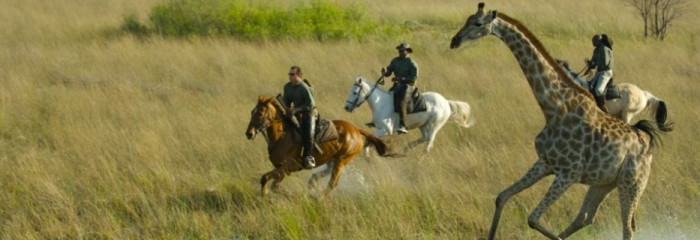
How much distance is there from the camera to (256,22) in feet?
71.0

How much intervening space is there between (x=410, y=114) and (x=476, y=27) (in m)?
5.06

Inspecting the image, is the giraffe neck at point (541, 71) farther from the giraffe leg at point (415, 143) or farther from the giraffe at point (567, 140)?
the giraffe leg at point (415, 143)

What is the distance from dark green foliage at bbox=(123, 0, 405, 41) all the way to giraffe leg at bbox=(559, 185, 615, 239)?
45.2 feet

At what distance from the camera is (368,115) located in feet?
45.6

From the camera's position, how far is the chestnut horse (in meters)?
8.77

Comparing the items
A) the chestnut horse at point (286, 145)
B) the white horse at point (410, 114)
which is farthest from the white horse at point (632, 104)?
the chestnut horse at point (286, 145)

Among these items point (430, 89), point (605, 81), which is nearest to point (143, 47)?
point (430, 89)

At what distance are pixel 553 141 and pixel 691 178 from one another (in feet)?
12.7

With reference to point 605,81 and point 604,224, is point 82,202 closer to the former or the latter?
point 604,224

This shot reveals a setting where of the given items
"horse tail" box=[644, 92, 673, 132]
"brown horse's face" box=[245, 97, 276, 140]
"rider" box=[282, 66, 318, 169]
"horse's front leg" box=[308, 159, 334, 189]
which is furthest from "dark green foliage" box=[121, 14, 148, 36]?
→ "brown horse's face" box=[245, 97, 276, 140]

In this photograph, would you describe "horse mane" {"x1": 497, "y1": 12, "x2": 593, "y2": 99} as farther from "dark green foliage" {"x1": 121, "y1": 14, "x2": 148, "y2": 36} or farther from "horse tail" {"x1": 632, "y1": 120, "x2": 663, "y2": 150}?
"dark green foliage" {"x1": 121, "y1": 14, "x2": 148, "y2": 36}

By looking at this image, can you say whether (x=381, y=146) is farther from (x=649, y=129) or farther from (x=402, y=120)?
(x=649, y=129)

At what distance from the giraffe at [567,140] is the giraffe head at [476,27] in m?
0.10

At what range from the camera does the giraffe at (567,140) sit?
7.16 meters
